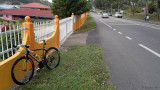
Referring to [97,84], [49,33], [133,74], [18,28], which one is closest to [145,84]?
[133,74]

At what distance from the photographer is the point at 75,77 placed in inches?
181

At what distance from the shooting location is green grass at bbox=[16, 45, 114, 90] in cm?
407

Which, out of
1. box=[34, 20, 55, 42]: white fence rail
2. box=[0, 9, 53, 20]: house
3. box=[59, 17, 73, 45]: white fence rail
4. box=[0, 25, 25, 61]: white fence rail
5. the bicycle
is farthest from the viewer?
box=[0, 9, 53, 20]: house

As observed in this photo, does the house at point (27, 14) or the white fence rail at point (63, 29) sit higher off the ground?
the house at point (27, 14)

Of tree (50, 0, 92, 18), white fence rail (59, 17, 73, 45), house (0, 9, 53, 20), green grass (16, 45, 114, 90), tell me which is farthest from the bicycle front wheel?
house (0, 9, 53, 20)

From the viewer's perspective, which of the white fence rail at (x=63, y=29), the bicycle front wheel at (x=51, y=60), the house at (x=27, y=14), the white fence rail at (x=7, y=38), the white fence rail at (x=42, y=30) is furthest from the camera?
the house at (x=27, y=14)

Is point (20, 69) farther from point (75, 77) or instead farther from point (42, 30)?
point (42, 30)

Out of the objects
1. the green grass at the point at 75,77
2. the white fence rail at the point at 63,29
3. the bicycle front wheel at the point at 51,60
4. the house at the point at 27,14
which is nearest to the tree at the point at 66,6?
the white fence rail at the point at 63,29

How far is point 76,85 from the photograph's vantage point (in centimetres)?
411

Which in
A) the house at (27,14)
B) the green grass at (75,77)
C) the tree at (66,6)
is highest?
the house at (27,14)

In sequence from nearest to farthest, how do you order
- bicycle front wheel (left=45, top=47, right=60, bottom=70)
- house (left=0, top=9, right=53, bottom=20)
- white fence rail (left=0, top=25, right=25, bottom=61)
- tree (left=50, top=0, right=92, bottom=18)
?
white fence rail (left=0, top=25, right=25, bottom=61) → bicycle front wheel (left=45, top=47, right=60, bottom=70) → tree (left=50, top=0, right=92, bottom=18) → house (left=0, top=9, right=53, bottom=20)

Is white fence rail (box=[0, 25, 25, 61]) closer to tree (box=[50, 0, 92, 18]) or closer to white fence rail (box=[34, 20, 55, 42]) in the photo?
white fence rail (box=[34, 20, 55, 42])

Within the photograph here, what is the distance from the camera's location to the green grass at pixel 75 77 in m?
4.07

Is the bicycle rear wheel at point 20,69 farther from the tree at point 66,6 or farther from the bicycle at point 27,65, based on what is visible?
the tree at point 66,6
